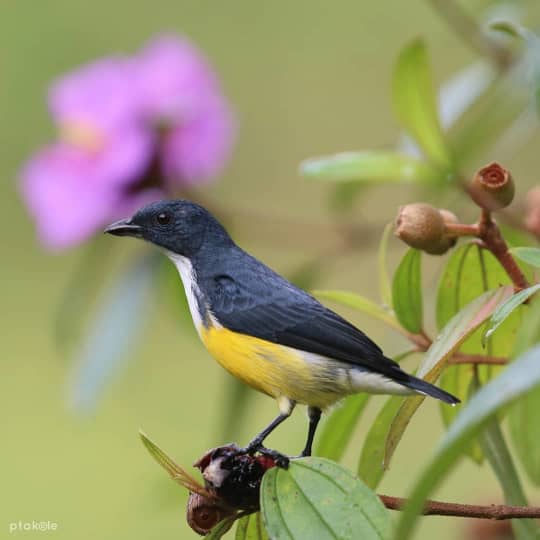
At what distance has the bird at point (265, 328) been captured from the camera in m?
1.21

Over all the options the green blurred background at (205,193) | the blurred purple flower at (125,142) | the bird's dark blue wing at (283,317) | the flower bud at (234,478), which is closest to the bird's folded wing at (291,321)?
the bird's dark blue wing at (283,317)

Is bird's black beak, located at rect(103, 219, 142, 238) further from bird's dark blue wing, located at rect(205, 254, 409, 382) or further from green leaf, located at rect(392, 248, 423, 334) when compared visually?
green leaf, located at rect(392, 248, 423, 334)

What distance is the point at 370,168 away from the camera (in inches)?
52.1

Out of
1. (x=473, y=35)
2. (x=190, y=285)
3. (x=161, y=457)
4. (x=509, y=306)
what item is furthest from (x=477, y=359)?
(x=473, y=35)

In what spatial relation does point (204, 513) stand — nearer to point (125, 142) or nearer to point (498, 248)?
point (498, 248)

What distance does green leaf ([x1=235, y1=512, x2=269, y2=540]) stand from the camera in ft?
3.24

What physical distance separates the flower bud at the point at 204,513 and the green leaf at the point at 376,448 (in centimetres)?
18

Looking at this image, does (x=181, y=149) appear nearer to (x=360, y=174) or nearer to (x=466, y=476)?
(x=360, y=174)

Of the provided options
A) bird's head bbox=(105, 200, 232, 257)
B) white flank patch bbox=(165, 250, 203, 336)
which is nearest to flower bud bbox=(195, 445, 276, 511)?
white flank patch bbox=(165, 250, 203, 336)

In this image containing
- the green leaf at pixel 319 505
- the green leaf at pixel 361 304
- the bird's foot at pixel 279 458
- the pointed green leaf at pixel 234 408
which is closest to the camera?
the green leaf at pixel 319 505

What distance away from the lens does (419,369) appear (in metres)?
1.03

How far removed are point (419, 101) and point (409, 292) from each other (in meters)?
0.28

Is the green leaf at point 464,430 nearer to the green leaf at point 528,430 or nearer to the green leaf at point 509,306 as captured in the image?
the green leaf at point 509,306

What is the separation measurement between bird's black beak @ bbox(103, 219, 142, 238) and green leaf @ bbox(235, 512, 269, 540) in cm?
49
